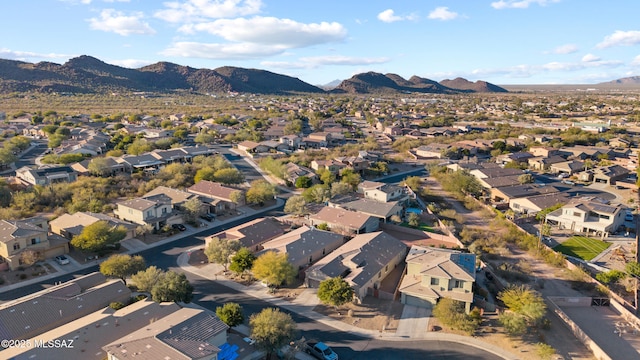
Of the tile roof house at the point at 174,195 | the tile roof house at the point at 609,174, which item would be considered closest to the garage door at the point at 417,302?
the tile roof house at the point at 174,195

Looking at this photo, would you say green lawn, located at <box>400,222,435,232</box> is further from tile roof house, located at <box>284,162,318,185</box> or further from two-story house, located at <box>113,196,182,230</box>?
two-story house, located at <box>113,196,182,230</box>

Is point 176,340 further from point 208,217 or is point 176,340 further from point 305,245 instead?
point 208,217

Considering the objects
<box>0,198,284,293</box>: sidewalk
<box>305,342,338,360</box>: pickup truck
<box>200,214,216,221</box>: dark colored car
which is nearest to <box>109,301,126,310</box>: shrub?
<box>0,198,284,293</box>: sidewalk

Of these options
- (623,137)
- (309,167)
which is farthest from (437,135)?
(309,167)

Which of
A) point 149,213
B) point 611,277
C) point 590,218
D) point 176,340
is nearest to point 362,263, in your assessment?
point 176,340

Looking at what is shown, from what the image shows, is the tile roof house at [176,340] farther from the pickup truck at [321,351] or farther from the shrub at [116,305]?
the pickup truck at [321,351]
